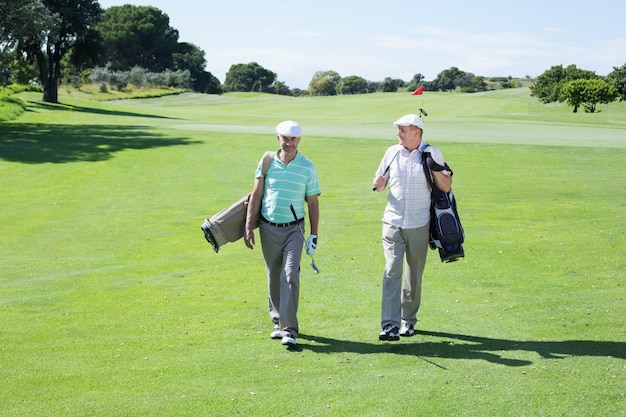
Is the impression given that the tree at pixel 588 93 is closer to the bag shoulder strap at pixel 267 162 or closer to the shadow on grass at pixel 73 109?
the shadow on grass at pixel 73 109

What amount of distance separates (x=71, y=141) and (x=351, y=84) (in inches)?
5638

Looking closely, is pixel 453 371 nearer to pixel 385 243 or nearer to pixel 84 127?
pixel 385 243

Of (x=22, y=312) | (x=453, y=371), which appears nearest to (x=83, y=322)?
(x=22, y=312)

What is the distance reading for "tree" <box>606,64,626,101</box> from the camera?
→ 86.4 metres

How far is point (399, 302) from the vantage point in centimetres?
853

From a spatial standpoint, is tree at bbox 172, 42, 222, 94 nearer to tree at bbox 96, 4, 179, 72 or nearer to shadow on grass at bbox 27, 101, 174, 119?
tree at bbox 96, 4, 179, 72

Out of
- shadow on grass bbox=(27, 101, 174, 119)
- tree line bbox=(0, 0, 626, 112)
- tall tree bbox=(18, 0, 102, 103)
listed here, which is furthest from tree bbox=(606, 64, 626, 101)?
tall tree bbox=(18, 0, 102, 103)

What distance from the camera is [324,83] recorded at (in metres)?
173

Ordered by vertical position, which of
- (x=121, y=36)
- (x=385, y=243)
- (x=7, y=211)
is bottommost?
(x=7, y=211)

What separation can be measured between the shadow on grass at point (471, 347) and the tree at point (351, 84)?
160231mm

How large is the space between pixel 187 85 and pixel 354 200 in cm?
9612

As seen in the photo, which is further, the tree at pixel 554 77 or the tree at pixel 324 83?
the tree at pixel 324 83

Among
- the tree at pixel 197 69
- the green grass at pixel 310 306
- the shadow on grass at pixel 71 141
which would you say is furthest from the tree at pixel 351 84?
the green grass at pixel 310 306

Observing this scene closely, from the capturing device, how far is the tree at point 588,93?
70812 mm
